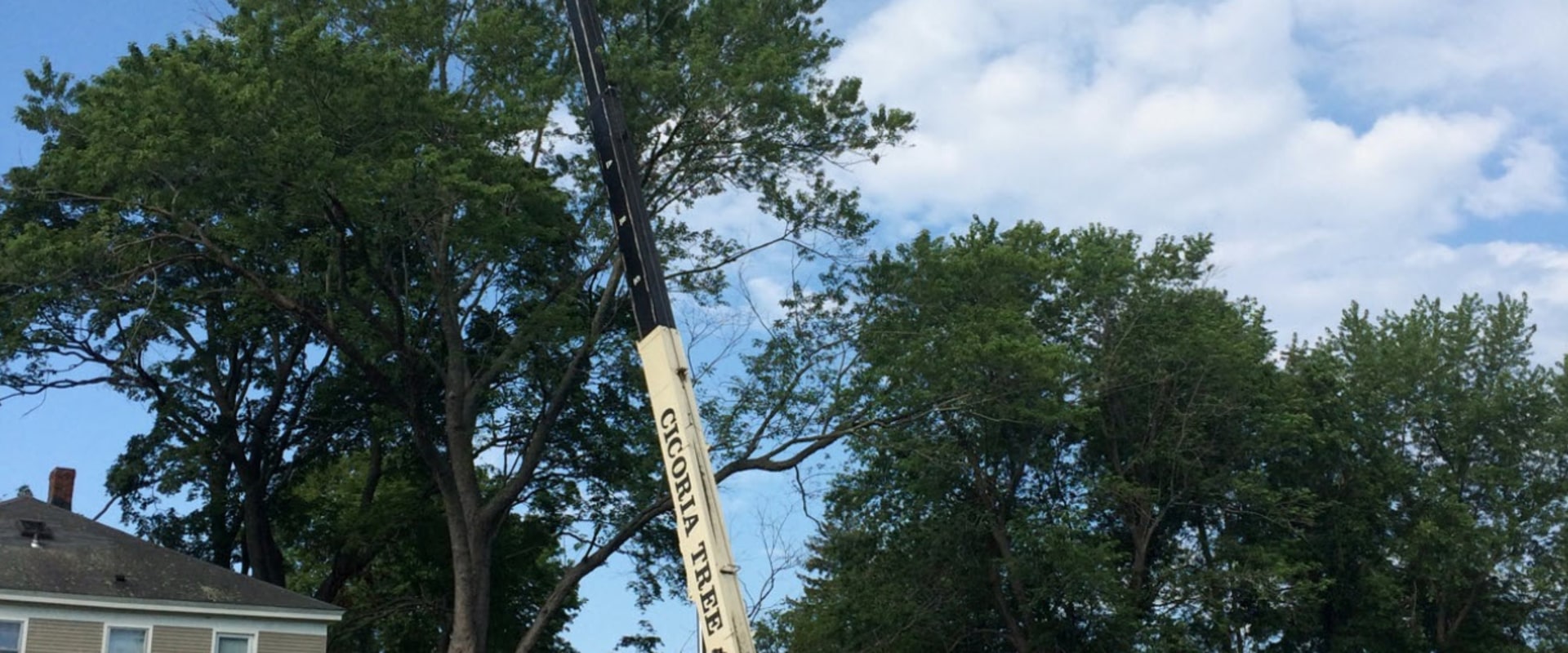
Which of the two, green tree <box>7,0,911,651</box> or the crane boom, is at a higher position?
green tree <box>7,0,911,651</box>

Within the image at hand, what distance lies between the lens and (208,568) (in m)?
31.1

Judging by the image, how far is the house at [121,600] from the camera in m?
27.6

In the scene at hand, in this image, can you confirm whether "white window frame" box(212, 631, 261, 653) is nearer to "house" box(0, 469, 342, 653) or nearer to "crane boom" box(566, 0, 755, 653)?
"house" box(0, 469, 342, 653)

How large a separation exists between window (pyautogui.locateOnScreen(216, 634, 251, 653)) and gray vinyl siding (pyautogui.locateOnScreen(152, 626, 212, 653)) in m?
0.27

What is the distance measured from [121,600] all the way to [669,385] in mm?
15446

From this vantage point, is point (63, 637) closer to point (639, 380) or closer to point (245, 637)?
point (245, 637)

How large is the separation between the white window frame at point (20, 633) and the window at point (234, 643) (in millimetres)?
3451

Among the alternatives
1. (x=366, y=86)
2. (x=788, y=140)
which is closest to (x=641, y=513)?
(x=788, y=140)

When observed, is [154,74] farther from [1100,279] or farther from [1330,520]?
[1330,520]

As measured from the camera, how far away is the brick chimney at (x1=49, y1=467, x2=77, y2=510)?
34.9 metres

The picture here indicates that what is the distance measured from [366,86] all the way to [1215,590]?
82.9 ft

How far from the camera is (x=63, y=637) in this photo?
27.8m

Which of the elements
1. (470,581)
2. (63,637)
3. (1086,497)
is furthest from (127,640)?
(1086,497)

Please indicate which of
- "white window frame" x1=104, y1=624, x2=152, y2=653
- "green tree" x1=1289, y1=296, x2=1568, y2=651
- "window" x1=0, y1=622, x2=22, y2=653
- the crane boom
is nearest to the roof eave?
"white window frame" x1=104, y1=624, x2=152, y2=653
